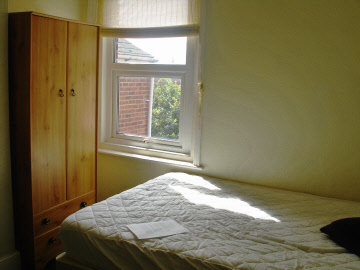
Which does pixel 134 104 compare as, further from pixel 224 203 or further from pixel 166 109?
pixel 224 203

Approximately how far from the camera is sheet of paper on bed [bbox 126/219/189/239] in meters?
1.71

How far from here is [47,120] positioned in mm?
2359

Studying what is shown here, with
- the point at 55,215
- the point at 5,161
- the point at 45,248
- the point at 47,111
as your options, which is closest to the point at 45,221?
the point at 55,215

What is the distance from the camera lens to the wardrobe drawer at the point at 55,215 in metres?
2.36

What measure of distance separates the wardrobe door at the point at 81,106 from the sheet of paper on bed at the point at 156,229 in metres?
1.07

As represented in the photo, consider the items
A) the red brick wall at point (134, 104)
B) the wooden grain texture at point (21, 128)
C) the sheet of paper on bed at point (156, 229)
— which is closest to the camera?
the sheet of paper on bed at point (156, 229)

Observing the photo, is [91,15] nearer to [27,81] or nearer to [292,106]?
[27,81]

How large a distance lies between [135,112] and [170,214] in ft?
4.87

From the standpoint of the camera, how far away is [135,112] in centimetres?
324

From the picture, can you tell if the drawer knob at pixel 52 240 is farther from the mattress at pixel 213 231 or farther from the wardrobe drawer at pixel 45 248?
the mattress at pixel 213 231

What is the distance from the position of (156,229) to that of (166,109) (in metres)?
1.49

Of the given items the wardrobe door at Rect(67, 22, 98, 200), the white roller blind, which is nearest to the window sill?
the wardrobe door at Rect(67, 22, 98, 200)

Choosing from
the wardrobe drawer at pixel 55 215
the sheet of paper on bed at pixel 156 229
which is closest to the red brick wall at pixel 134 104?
the wardrobe drawer at pixel 55 215

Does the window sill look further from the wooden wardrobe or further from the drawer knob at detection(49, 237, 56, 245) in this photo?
the drawer knob at detection(49, 237, 56, 245)
